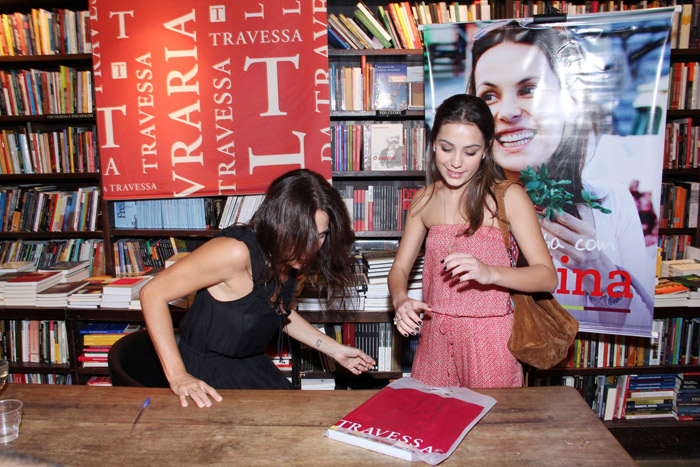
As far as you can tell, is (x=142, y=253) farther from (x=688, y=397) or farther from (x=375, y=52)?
(x=688, y=397)

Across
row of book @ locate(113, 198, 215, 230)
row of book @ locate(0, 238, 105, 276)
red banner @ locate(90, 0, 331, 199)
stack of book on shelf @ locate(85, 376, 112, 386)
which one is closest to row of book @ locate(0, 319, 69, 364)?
stack of book on shelf @ locate(85, 376, 112, 386)

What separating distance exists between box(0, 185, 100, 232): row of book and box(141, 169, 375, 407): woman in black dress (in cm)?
188

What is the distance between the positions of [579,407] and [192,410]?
1.05 metres

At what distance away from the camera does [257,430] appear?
1.23 metres

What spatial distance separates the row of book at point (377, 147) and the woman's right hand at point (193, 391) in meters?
1.90

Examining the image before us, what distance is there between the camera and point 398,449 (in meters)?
1.11

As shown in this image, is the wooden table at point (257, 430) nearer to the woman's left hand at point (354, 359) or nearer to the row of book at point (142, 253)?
the woman's left hand at point (354, 359)

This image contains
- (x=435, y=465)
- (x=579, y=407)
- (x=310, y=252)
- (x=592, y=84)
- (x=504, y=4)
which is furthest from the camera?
(x=504, y=4)

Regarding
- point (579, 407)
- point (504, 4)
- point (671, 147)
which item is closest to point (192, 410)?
point (579, 407)

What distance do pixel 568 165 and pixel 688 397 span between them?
5.24ft

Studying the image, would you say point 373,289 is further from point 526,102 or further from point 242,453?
point 242,453

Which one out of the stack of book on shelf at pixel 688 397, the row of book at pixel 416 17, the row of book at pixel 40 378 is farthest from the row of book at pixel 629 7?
the row of book at pixel 40 378

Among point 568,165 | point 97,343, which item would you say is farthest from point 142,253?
point 568,165

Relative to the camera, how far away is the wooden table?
43.8 inches
